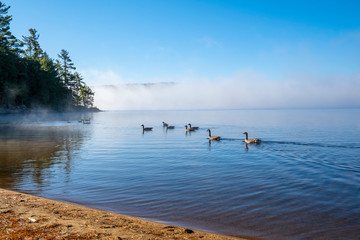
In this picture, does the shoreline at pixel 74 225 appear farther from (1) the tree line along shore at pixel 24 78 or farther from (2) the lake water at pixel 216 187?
(1) the tree line along shore at pixel 24 78

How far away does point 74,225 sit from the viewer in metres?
5.84

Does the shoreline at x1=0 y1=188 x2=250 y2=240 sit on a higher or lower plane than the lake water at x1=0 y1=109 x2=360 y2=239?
higher

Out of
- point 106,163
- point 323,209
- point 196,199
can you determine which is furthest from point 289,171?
point 106,163

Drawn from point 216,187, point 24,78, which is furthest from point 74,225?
point 24,78

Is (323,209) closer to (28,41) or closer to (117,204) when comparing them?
(117,204)

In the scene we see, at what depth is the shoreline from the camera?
531 centimetres

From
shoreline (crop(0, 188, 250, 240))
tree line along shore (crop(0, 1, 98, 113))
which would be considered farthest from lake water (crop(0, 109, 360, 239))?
tree line along shore (crop(0, 1, 98, 113))

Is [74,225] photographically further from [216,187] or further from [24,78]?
[24,78]

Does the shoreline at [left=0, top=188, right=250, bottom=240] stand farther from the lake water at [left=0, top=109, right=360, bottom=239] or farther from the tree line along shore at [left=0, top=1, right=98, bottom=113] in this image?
the tree line along shore at [left=0, top=1, right=98, bottom=113]

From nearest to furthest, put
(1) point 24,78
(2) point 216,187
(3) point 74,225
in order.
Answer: (3) point 74,225
(2) point 216,187
(1) point 24,78

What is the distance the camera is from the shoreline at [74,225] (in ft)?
17.4

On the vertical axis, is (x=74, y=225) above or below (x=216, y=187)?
above

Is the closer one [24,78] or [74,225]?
[74,225]

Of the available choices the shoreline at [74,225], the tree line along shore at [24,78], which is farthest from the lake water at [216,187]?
the tree line along shore at [24,78]
